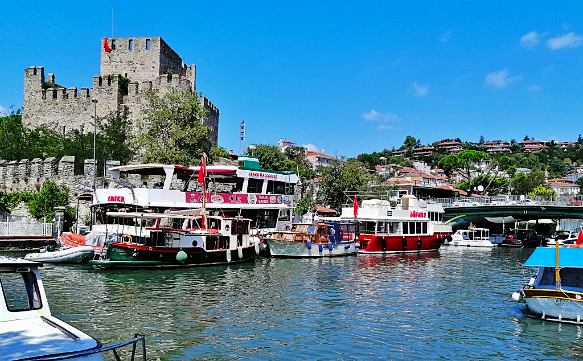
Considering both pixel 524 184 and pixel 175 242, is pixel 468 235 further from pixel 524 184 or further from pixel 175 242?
pixel 175 242

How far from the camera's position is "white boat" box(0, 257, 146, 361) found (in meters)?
7.25

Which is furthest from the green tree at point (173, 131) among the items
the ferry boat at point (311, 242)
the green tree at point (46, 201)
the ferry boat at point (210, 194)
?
the ferry boat at point (311, 242)

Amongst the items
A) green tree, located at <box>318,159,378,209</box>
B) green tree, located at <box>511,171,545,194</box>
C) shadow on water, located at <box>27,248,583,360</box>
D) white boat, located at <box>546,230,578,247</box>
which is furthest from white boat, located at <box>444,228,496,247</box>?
green tree, located at <box>511,171,545,194</box>

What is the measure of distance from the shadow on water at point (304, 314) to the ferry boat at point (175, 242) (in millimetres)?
761

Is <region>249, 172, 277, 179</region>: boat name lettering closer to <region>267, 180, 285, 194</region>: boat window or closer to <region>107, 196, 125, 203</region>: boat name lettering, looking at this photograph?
<region>267, 180, 285, 194</region>: boat window

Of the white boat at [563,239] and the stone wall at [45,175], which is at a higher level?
the stone wall at [45,175]

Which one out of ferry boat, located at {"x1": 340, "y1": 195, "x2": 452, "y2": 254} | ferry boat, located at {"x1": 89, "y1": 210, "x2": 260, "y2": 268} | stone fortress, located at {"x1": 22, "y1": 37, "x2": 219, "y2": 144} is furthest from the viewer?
stone fortress, located at {"x1": 22, "y1": 37, "x2": 219, "y2": 144}

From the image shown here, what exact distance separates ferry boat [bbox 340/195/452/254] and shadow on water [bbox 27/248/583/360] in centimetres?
1295

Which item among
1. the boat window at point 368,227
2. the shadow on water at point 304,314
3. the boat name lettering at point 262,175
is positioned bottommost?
the shadow on water at point 304,314

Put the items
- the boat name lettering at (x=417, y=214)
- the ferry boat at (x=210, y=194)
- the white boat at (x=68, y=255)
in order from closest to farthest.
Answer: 1. the white boat at (x=68, y=255)
2. the ferry boat at (x=210, y=194)
3. the boat name lettering at (x=417, y=214)

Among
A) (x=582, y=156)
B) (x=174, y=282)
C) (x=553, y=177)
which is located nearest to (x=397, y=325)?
(x=174, y=282)

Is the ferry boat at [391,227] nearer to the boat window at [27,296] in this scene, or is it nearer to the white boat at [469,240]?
the white boat at [469,240]

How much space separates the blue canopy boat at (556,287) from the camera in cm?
1667

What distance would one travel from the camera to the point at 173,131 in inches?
1832
